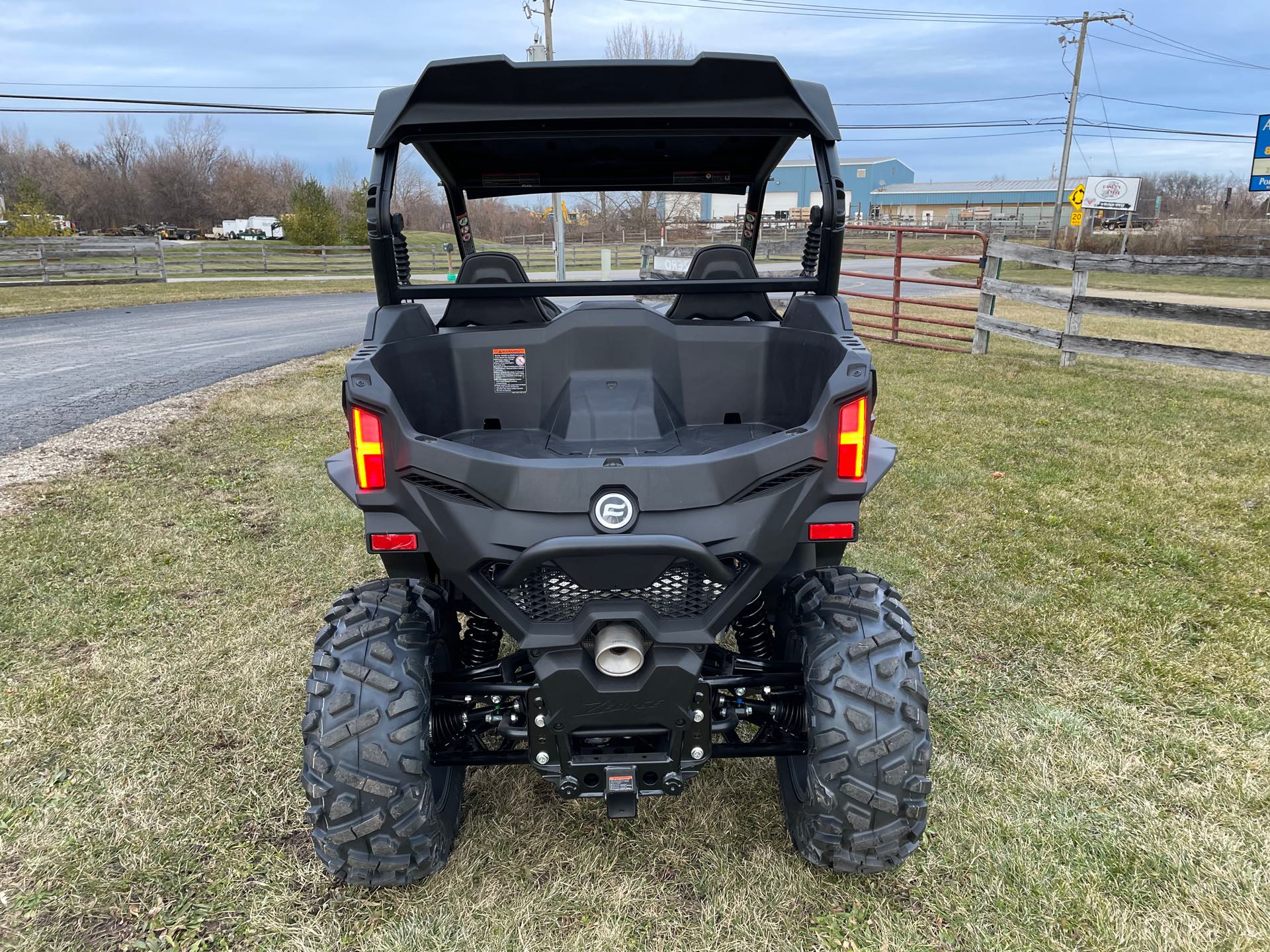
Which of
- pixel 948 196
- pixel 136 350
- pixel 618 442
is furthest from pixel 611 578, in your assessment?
pixel 948 196

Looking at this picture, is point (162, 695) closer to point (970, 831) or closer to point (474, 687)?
point (474, 687)

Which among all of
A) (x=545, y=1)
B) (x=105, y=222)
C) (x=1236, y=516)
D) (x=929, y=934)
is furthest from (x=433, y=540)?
(x=105, y=222)

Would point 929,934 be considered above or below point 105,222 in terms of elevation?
below

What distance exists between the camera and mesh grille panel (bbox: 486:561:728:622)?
219cm

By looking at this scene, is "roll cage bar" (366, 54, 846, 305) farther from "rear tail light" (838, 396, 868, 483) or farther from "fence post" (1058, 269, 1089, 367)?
"fence post" (1058, 269, 1089, 367)

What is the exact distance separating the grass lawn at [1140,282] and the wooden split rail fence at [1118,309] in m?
11.0

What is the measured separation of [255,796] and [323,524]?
2.75 meters

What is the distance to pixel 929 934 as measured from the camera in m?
2.29

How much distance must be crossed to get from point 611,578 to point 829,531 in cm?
66

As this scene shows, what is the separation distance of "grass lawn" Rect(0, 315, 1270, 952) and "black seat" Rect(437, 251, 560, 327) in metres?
1.70

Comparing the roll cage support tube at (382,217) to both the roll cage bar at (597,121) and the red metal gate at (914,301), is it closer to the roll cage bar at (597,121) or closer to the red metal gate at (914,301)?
the roll cage bar at (597,121)

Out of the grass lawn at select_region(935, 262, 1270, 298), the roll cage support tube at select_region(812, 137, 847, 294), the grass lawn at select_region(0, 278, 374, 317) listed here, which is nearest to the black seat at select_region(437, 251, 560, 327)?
the roll cage support tube at select_region(812, 137, 847, 294)

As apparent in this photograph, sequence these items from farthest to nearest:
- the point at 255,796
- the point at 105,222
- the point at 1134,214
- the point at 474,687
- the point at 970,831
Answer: the point at 105,222
the point at 1134,214
the point at 255,796
the point at 970,831
the point at 474,687

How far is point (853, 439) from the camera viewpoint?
2.24 m
